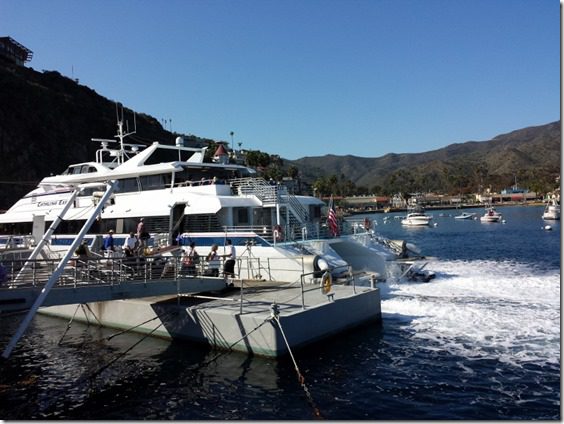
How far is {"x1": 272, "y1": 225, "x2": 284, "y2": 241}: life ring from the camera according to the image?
2077 cm

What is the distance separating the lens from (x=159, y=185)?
2520cm

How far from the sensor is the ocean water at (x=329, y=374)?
1030cm

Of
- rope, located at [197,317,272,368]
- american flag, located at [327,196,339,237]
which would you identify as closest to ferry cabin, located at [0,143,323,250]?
american flag, located at [327,196,339,237]

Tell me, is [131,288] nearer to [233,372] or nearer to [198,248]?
[233,372]

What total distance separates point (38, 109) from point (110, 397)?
98503 mm

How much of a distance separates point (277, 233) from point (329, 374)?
9.24 m

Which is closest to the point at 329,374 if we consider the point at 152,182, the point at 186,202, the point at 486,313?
the point at 486,313

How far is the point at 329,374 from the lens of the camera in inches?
481

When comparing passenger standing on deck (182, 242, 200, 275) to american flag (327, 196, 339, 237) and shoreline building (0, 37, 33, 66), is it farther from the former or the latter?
shoreline building (0, 37, 33, 66)

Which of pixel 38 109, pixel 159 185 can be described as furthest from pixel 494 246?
pixel 38 109

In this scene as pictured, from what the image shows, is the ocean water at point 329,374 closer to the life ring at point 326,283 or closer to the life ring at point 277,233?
the life ring at point 326,283

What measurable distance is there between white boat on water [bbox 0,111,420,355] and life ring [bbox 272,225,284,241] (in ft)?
0.17

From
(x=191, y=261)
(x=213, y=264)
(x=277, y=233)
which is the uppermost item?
(x=277, y=233)

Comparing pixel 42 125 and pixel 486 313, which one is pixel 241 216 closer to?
pixel 486 313
